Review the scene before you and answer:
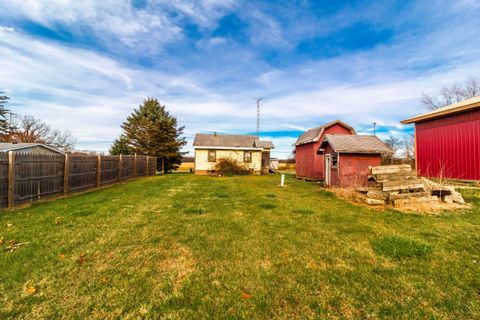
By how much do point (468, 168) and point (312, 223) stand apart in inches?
439

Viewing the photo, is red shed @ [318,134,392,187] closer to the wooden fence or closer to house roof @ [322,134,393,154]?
house roof @ [322,134,393,154]

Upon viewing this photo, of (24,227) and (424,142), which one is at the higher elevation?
(424,142)

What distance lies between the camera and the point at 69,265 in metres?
3.36

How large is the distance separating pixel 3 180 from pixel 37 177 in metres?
1.27

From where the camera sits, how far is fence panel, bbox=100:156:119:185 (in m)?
13.2

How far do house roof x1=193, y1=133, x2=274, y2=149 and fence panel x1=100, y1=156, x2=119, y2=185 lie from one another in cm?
1058

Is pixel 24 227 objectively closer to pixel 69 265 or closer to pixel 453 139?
pixel 69 265

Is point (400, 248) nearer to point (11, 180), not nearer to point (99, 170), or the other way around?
point (11, 180)

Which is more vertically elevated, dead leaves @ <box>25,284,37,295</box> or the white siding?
the white siding

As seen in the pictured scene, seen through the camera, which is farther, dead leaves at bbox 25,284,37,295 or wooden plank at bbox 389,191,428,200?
wooden plank at bbox 389,191,428,200

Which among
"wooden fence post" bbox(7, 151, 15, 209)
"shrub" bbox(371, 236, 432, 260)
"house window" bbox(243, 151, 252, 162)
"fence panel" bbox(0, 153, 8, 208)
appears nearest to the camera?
"shrub" bbox(371, 236, 432, 260)

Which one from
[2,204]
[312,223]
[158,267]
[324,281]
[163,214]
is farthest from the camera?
[2,204]

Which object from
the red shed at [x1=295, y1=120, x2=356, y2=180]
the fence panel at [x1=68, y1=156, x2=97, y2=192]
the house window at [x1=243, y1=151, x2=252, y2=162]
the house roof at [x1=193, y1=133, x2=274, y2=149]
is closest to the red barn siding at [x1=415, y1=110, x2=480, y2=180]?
the red shed at [x1=295, y1=120, x2=356, y2=180]

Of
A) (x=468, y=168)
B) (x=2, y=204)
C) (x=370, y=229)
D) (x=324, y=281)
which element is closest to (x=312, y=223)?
(x=370, y=229)
